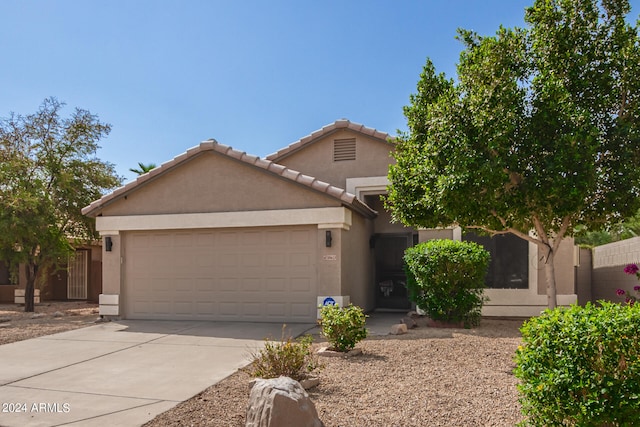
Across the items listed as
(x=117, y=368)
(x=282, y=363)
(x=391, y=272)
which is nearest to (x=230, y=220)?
(x=117, y=368)

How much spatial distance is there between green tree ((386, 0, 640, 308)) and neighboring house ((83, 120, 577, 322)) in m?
4.01

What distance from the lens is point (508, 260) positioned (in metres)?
13.3

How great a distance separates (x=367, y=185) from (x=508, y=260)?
4609mm

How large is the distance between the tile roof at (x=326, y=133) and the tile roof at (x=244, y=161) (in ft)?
8.87

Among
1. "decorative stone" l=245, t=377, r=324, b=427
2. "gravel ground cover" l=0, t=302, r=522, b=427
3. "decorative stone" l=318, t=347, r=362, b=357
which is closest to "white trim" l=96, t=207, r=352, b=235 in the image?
"gravel ground cover" l=0, t=302, r=522, b=427

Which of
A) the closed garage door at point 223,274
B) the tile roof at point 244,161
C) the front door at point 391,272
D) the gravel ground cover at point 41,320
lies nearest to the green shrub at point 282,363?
the closed garage door at point 223,274

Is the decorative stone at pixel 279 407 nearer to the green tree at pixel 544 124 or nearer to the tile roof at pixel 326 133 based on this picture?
the green tree at pixel 544 124

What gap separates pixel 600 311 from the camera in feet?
14.6

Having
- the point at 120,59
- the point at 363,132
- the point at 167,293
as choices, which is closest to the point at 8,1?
the point at 120,59

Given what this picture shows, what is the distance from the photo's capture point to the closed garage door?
504 inches

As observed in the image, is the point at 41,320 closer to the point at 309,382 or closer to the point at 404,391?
the point at 309,382

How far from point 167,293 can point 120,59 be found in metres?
6.15

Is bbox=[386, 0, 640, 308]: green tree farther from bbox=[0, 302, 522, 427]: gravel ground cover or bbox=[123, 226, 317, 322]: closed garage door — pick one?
bbox=[123, 226, 317, 322]: closed garage door

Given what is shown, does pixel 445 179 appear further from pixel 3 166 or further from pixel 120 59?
pixel 3 166
